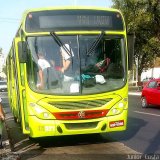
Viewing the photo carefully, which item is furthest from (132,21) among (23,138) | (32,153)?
(32,153)

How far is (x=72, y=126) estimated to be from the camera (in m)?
9.93

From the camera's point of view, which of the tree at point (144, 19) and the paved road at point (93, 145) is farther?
the tree at point (144, 19)

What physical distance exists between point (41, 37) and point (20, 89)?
140 cm

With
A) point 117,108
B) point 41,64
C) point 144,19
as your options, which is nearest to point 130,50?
point 117,108

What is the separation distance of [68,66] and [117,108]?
5.02ft

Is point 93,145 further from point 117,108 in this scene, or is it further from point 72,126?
point 117,108

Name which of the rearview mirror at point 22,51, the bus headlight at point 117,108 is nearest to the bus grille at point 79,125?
the bus headlight at point 117,108

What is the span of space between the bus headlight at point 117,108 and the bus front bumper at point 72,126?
0.27ft

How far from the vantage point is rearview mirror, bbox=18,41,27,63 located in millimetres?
9656

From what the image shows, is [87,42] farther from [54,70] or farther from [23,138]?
[23,138]

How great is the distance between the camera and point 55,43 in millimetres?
10000

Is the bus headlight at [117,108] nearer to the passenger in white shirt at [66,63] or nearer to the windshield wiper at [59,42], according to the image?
the passenger in white shirt at [66,63]

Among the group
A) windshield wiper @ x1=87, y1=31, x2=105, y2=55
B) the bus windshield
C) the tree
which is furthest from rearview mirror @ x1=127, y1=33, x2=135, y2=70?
the tree

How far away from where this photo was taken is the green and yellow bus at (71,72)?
979cm
